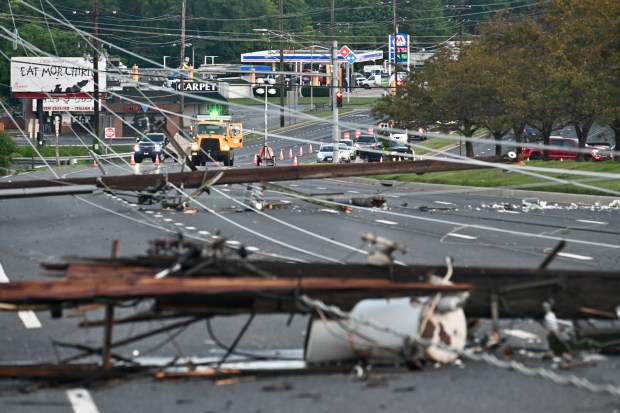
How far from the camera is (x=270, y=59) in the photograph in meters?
134

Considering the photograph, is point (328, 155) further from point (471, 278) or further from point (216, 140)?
point (471, 278)

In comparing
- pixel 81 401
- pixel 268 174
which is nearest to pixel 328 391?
pixel 81 401

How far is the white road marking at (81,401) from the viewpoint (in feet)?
29.3

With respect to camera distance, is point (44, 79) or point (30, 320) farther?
point (44, 79)

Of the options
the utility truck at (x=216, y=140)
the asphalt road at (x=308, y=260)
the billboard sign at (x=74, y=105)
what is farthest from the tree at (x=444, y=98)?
the billboard sign at (x=74, y=105)

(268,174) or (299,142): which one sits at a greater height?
(299,142)

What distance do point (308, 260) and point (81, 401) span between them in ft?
33.1

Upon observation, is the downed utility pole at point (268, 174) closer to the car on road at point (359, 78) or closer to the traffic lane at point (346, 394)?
the traffic lane at point (346, 394)

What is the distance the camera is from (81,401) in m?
9.23

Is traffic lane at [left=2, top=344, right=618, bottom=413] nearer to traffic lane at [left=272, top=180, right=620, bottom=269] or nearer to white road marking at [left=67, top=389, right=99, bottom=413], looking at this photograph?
white road marking at [left=67, top=389, right=99, bottom=413]

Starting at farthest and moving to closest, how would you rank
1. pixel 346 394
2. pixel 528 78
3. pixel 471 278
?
pixel 528 78
pixel 471 278
pixel 346 394

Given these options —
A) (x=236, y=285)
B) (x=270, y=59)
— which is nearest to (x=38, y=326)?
(x=236, y=285)

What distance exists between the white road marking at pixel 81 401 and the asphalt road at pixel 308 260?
20 mm

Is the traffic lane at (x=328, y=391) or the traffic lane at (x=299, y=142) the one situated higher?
the traffic lane at (x=299, y=142)
